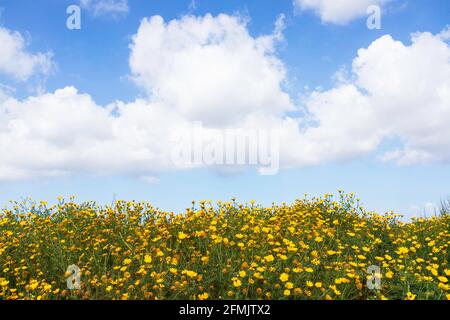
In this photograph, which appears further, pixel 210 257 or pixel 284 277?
pixel 210 257

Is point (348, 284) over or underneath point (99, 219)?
underneath

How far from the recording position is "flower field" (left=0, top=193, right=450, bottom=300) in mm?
4391

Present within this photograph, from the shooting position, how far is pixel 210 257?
5059 millimetres

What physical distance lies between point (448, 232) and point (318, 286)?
14.4 ft

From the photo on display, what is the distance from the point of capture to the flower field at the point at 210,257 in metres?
4.39
